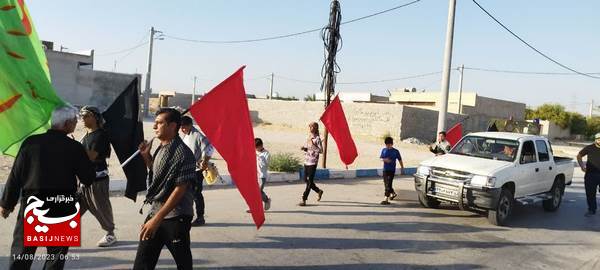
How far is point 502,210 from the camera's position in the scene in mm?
8945

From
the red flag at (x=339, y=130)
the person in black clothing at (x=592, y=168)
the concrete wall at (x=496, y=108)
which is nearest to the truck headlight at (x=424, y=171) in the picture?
the red flag at (x=339, y=130)

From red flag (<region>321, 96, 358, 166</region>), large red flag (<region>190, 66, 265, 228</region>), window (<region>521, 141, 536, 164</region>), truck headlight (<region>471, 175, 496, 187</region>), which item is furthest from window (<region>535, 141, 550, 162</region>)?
large red flag (<region>190, 66, 265, 228</region>)

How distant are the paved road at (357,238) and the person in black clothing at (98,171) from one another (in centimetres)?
36

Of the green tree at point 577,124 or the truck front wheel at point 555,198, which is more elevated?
the green tree at point 577,124

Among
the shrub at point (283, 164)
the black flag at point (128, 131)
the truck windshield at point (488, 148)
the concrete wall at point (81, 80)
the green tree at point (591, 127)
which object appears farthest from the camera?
the green tree at point (591, 127)

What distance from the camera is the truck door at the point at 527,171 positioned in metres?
9.50

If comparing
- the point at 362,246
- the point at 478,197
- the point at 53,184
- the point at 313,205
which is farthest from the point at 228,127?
the point at 478,197

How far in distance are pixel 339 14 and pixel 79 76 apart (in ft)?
103

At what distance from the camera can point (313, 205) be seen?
9.66m

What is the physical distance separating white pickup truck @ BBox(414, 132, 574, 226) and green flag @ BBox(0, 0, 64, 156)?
6592 mm

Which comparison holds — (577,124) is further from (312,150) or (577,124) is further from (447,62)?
(312,150)

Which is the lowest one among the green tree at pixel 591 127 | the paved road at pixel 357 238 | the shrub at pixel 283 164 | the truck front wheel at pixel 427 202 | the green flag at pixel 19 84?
the paved road at pixel 357 238

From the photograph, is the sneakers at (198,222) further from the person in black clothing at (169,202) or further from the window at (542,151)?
the window at (542,151)

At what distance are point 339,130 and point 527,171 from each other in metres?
4.30
